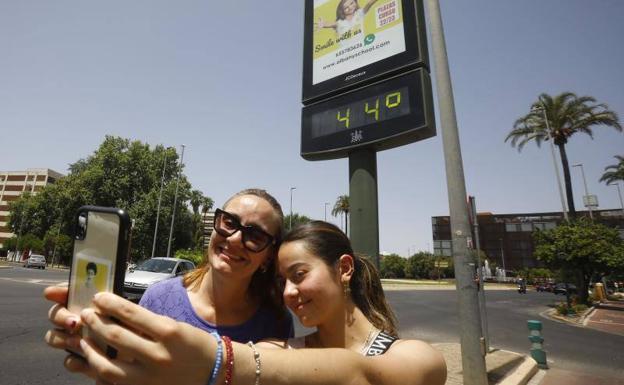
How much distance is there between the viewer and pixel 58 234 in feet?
131

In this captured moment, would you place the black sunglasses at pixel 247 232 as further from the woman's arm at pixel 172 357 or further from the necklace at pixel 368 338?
the woman's arm at pixel 172 357

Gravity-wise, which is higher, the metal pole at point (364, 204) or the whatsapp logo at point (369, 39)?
the whatsapp logo at point (369, 39)

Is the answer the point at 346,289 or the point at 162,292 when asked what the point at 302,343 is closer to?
the point at 346,289

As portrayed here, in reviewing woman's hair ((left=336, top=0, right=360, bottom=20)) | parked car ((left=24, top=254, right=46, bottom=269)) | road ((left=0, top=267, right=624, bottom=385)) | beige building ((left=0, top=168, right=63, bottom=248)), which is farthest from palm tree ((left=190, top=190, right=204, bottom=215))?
beige building ((left=0, top=168, right=63, bottom=248))

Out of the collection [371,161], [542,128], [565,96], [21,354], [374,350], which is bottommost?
[21,354]

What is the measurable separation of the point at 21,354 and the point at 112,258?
20.7ft

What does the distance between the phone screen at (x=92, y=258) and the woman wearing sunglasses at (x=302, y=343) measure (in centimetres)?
11

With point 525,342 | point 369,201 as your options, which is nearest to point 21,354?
point 369,201

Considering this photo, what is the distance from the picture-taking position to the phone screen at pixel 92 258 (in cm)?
86

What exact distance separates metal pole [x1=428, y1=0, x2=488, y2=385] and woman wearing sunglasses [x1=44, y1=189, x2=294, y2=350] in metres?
3.69

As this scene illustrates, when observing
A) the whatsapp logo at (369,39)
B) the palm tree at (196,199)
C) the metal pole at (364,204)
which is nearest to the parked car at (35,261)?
the palm tree at (196,199)

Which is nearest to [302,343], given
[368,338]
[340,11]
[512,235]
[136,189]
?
[368,338]

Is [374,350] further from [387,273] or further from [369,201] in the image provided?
[387,273]

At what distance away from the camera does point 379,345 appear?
54.8 inches
